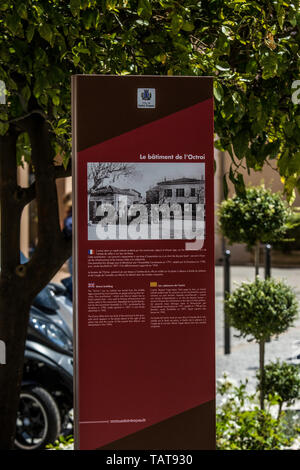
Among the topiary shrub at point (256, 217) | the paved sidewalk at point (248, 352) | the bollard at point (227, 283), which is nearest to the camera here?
the topiary shrub at point (256, 217)

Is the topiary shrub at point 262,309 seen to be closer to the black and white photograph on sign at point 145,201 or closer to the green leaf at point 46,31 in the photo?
the black and white photograph on sign at point 145,201

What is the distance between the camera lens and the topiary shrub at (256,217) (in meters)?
5.39

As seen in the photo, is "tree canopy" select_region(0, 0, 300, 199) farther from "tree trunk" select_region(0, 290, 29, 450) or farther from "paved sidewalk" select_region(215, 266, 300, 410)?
"paved sidewalk" select_region(215, 266, 300, 410)

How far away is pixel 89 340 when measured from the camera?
275cm

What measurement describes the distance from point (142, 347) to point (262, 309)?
2.47 meters

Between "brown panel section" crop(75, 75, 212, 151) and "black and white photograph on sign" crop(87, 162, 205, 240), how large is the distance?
0.45ft

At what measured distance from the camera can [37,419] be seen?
502cm

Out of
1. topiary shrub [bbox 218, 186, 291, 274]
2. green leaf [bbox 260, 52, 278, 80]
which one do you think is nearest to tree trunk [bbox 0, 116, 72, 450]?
green leaf [bbox 260, 52, 278, 80]

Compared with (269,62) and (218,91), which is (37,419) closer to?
(218,91)

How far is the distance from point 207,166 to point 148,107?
1.07 feet

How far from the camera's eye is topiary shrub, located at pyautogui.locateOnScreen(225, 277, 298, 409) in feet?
16.8

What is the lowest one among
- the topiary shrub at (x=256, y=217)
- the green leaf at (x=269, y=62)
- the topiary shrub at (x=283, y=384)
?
the topiary shrub at (x=283, y=384)

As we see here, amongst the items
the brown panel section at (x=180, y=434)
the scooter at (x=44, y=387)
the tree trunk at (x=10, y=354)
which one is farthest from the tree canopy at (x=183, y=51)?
the scooter at (x=44, y=387)

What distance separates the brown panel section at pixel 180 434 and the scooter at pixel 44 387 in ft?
7.51
